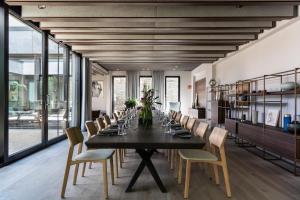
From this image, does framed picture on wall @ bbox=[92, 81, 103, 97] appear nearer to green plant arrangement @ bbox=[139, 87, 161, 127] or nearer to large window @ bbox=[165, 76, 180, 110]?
large window @ bbox=[165, 76, 180, 110]

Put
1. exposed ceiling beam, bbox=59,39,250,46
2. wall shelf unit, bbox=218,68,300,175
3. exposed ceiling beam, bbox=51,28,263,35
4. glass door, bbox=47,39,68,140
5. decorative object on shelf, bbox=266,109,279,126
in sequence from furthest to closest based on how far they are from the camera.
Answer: exposed ceiling beam, bbox=59,39,250,46 → glass door, bbox=47,39,68,140 → exposed ceiling beam, bbox=51,28,263,35 → decorative object on shelf, bbox=266,109,279,126 → wall shelf unit, bbox=218,68,300,175

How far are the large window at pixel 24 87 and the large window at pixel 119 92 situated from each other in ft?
28.5

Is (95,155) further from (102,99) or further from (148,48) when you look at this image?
(102,99)

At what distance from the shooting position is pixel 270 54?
18.2 ft

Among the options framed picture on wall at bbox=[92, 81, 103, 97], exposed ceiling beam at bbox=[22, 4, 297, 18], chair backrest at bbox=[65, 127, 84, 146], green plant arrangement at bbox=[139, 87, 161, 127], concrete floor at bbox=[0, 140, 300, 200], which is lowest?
concrete floor at bbox=[0, 140, 300, 200]

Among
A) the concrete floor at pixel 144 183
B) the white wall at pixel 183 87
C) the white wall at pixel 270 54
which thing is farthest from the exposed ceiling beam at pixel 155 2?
the white wall at pixel 183 87

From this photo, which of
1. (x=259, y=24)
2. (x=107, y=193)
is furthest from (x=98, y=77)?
(x=107, y=193)

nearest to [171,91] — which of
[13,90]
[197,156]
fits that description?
[13,90]

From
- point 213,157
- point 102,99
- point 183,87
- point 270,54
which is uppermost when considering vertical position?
point 270,54

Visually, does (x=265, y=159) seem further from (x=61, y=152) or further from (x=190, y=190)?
(x=61, y=152)

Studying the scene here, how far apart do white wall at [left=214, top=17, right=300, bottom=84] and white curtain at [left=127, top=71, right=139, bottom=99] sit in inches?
271

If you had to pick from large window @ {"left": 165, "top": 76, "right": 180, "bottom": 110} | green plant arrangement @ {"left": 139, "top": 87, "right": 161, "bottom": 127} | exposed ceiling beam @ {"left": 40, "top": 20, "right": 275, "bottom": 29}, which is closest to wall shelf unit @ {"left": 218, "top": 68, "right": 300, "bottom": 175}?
exposed ceiling beam @ {"left": 40, "top": 20, "right": 275, "bottom": 29}

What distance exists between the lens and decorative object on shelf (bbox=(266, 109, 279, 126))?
497 centimetres

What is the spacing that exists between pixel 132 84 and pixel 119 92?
1.00 metres
